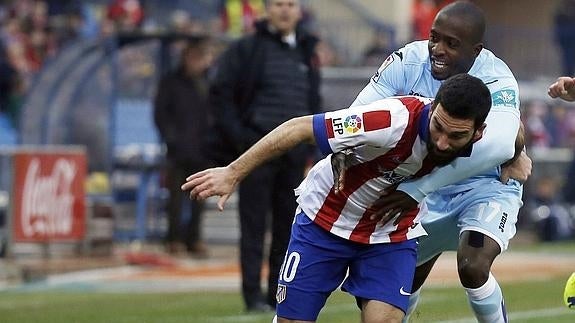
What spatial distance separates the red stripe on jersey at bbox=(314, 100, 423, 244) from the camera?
22.1 ft

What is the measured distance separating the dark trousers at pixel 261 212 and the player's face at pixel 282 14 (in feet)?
3.40

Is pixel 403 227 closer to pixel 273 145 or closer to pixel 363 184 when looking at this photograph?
pixel 363 184

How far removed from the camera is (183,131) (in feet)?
56.4

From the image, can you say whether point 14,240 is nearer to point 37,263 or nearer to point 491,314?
point 37,263

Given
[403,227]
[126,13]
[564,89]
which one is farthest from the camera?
[126,13]

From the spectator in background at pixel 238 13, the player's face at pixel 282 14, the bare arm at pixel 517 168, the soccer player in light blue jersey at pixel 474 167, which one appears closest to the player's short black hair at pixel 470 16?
the soccer player in light blue jersey at pixel 474 167

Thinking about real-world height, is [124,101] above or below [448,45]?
below

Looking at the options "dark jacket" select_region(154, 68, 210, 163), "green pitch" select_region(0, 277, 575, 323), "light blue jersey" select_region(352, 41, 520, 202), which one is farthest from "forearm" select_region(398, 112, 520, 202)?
"dark jacket" select_region(154, 68, 210, 163)

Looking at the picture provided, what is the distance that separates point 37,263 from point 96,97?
410 cm

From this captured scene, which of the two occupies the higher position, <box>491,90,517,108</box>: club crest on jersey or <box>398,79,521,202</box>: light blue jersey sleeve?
<box>491,90,517,108</box>: club crest on jersey

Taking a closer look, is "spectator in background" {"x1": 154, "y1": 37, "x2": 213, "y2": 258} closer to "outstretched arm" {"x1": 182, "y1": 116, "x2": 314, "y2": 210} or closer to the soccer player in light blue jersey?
the soccer player in light blue jersey

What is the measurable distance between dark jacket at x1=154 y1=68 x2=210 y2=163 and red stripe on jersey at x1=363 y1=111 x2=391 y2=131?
1033 centimetres

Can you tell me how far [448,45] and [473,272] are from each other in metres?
1.18

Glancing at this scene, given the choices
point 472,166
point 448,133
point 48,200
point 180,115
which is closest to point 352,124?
point 448,133
